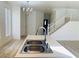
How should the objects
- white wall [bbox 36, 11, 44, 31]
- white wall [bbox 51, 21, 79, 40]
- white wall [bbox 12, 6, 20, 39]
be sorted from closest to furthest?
white wall [bbox 12, 6, 20, 39] → white wall [bbox 36, 11, 44, 31] → white wall [bbox 51, 21, 79, 40]

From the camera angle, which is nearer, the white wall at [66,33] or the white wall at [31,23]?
the white wall at [31,23]

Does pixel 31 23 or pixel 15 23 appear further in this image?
pixel 31 23

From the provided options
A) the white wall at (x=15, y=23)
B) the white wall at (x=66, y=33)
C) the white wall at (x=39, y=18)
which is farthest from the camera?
the white wall at (x=66, y=33)

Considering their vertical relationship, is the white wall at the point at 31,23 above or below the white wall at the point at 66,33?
above

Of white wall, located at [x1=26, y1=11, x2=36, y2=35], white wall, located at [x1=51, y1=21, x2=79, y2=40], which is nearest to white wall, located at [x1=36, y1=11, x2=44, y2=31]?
white wall, located at [x1=26, y1=11, x2=36, y2=35]

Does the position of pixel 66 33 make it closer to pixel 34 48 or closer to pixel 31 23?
pixel 31 23

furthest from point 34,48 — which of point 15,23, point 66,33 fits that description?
point 66,33

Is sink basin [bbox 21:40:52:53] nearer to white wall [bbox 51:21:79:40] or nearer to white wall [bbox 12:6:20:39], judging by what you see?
white wall [bbox 12:6:20:39]

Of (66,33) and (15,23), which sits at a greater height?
(15,23)

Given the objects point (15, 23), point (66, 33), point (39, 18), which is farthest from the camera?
point (66, 33)

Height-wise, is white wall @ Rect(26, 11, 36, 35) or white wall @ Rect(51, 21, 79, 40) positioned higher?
white wall @ Rect(26, 11, 36, 35)

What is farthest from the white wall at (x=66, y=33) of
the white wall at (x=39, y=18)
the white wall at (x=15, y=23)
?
the white wall at (x=15, y=23)

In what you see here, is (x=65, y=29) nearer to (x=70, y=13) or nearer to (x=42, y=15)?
(x=70, y=13)

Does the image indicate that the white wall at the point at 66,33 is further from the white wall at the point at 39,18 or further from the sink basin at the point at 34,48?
the sink basin at the point at 34,48
